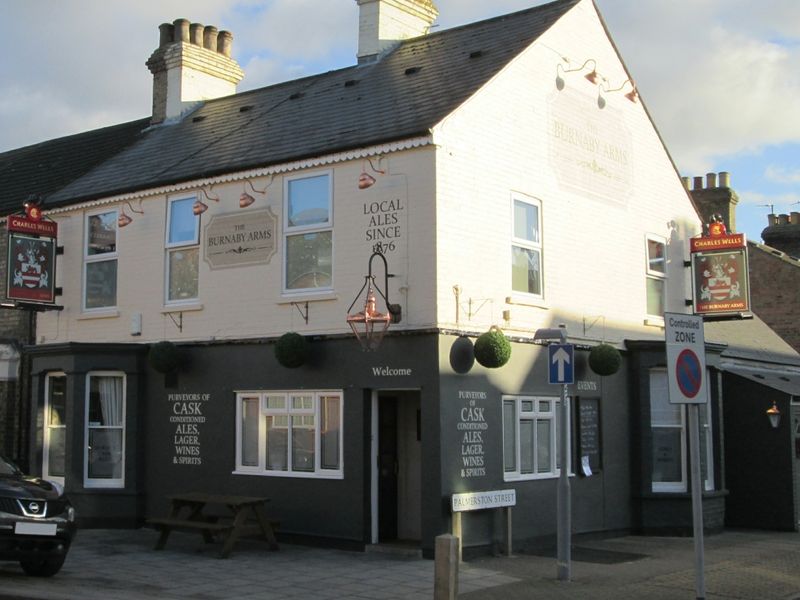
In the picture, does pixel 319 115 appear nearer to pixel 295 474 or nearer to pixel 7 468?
pixel 295 474

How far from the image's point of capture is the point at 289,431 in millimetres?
15227

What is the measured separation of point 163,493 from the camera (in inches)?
653

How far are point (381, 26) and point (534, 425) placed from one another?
8.32 m

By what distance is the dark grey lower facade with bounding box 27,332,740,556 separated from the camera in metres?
14.0

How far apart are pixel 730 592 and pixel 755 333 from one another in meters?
12.9

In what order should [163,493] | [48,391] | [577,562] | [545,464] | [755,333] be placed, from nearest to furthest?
[577,562]
[545,464]
[163,493]
[48,391]
[755,333]

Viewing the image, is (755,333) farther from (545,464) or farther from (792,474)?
(545,464)

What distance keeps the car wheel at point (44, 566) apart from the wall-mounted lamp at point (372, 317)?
4622 millimetres

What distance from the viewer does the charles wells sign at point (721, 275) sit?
18.7 metres

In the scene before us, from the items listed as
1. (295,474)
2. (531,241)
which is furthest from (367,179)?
(295,474)

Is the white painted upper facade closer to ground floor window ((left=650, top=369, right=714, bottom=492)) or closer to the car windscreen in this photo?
ground floor window ((left=650, top=369, right=714, bottom=492))

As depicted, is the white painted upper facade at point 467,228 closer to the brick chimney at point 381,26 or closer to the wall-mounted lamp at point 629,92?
the wall-mounted lamp at point 629,92

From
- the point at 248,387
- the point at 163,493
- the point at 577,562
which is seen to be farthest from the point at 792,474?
the point at 163,493

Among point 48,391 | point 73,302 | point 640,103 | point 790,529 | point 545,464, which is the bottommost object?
point 790,529
